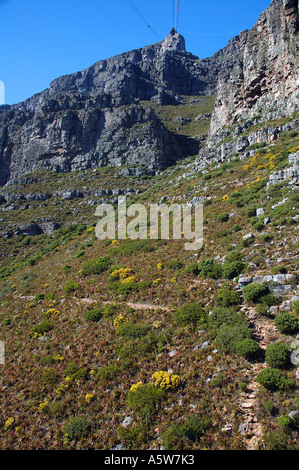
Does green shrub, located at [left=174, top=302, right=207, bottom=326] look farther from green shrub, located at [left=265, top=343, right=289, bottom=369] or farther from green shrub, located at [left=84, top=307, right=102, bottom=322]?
green shrub, located at [left=84, top=307, right=102, bottom=322]

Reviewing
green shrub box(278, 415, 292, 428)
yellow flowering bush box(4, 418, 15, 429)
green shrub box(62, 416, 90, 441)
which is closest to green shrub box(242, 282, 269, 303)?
green shrub box(278, 415, 292, 428)

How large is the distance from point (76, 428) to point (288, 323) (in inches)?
319

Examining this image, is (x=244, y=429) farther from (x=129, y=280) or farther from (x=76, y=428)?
(x=129, y=280)

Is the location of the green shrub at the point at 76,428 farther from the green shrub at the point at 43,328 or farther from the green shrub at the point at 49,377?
the green shrub at the point at 43,328

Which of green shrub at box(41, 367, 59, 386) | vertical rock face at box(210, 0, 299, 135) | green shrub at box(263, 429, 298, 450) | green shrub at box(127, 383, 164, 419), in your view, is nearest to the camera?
green shrub at box(263, 429, 298, 450)

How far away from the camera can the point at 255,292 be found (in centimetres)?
1066

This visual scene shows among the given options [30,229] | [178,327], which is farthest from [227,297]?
[30,229]

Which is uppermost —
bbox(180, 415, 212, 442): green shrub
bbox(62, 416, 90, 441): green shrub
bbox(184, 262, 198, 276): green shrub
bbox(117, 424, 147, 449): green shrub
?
bbox(184, 262, 198, 276): green shrub

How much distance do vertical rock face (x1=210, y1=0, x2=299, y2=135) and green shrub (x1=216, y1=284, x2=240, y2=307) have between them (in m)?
36.0

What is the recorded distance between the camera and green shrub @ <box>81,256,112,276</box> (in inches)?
803

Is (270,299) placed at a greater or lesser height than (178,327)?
greater

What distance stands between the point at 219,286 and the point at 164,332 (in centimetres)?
403

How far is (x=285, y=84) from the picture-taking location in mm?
38844
